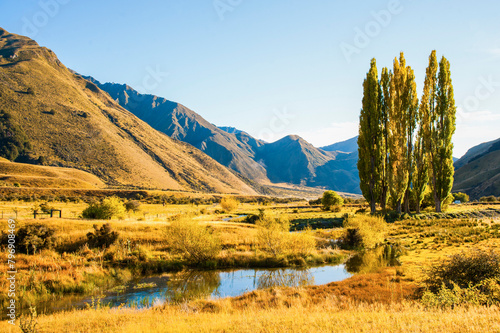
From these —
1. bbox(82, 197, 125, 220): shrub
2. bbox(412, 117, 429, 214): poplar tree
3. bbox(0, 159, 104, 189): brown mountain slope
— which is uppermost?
bbox(0, 159, 104, 189): brown mountain slope

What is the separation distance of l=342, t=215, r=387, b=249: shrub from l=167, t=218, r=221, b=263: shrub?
513 inches

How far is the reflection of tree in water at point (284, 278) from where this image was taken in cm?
1795

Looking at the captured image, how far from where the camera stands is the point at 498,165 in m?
128

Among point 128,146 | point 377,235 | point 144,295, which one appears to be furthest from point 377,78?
point 128,146

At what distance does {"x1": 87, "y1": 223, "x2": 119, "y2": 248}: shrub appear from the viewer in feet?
78.1

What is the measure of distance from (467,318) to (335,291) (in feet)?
26.4

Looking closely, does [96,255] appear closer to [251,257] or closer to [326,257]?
[251,257]

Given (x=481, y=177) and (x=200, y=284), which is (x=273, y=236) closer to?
(x=200, y=284)

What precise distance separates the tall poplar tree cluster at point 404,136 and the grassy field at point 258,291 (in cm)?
535

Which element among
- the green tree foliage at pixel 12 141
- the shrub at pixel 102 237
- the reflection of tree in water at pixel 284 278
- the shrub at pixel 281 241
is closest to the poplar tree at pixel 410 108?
the shrub at pixel 281 241

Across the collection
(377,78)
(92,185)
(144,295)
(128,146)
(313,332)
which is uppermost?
(128,146)

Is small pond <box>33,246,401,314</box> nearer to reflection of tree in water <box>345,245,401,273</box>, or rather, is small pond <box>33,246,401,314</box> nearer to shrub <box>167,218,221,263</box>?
reflection of tree in water <box>345,245,401,273</box>

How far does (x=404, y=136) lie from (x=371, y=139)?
4.15 meters

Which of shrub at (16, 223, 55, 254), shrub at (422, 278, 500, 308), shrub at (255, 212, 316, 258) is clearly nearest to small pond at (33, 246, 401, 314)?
shrub at (255, 212, 316, 258)
